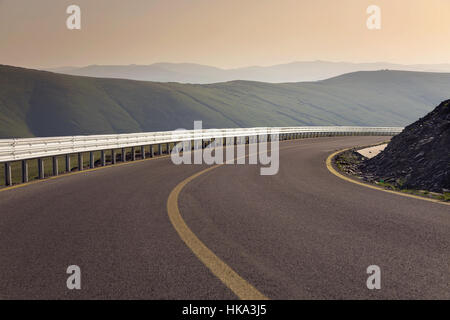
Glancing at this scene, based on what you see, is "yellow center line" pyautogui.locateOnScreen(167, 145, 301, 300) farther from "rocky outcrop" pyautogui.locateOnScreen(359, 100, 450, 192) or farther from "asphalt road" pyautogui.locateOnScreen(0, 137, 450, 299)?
"rocky outcrop" pyautogui.locateOnScreen(359, 100, 450, 192)

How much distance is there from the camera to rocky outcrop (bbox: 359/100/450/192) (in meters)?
12.3

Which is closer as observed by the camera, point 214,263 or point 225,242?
point 214,263

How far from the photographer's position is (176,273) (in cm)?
451

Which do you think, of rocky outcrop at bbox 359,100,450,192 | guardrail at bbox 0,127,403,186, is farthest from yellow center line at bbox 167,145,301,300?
rocky outcrop at bbox 359,100,450,192

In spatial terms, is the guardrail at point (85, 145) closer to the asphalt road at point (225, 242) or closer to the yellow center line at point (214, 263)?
the asphalt road at point (225, 242)

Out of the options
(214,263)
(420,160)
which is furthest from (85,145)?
(214,263)

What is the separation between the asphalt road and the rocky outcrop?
2.57m

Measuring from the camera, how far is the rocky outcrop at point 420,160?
484 inches

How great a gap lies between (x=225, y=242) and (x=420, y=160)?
1037 centimetres

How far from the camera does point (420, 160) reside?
14.3 m

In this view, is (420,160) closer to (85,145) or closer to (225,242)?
(225,242)

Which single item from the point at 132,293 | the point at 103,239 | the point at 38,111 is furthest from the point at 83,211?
the point at 38,111

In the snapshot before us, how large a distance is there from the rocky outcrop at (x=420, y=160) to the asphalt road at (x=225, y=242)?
2570 millimetres

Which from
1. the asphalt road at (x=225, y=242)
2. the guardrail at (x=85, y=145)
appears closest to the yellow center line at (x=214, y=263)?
the asphalt road at (x=225, y=242)
